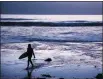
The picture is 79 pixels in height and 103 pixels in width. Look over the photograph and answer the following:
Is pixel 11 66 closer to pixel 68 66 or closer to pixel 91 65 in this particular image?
pixel 68 66

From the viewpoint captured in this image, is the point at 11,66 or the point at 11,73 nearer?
the point at 11,73

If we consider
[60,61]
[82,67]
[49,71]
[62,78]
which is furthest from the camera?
[60,61]

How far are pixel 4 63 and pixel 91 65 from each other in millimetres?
5654

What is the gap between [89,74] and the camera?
14195 millimetres

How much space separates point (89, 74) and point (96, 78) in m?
1.39

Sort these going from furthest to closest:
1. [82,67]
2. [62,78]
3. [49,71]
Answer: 1. [82,67]
2. [49,71]
3. [62,78]

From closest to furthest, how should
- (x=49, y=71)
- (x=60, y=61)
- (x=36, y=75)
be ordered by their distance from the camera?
(x=36, y=75), (x=49, y=71), (x=60, y=61)

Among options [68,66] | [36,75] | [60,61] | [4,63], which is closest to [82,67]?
[68,66]

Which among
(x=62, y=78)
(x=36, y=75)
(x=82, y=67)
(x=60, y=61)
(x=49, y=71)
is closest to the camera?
(x=62, y=78)

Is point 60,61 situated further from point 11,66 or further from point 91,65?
point 11,66

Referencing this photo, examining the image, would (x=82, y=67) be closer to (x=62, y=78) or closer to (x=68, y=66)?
(x=68, y=66)

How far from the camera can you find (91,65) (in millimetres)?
16688

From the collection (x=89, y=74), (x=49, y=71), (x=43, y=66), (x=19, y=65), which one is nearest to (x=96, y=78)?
(x=89, y=74)

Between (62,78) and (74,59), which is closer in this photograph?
(62,78)
